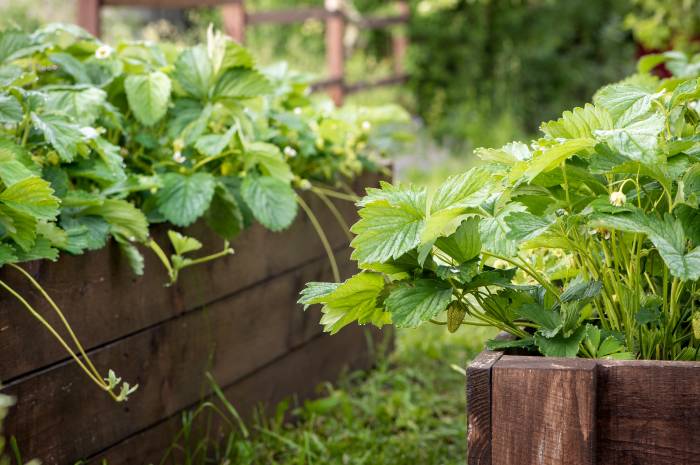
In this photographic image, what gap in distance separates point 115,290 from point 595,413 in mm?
878

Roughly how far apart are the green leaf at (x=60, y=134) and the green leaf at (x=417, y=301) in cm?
65

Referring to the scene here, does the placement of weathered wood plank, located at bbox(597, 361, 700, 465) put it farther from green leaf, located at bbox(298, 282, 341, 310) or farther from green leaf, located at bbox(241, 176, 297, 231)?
green leaf, located at bbox(241, 176, 297, 231)

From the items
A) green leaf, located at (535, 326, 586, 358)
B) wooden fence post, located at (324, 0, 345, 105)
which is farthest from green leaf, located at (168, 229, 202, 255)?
wooden fence post, located at (324, 0, 345, 105)

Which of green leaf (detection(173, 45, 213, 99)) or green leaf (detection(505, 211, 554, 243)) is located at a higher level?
green leaf (detection(173, 45, 213, 99))

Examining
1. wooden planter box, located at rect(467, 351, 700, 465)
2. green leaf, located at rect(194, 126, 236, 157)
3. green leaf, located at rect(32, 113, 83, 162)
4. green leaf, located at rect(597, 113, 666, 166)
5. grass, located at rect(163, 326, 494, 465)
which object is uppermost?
green leaf, located at rect(597, 113, 666, 166)

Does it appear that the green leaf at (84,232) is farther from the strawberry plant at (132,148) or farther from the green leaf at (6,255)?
the green leaf at (6,255)

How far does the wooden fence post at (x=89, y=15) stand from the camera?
12.6ft

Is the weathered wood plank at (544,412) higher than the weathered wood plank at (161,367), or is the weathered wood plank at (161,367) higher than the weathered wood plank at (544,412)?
the weathered wood plank at (544,412)

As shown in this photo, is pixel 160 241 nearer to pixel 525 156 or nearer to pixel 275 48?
pixel 525 156

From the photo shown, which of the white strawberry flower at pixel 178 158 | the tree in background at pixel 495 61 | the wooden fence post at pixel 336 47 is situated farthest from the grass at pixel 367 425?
the tree in background at pixel 495 61

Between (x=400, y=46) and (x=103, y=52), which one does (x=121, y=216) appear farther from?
(x=400, y=46)

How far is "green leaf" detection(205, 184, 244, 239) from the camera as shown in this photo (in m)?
1.75

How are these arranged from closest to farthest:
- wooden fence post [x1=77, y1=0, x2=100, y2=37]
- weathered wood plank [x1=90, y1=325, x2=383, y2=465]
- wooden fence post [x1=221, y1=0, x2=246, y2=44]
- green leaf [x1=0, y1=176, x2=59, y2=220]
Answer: green leaf [x1=0, y1=176, x2=59, y2=220]
weathered wood plank [x1=90, y1=325, x2=383, y2=465]
wooden fence post [x1=77, y1=0, x2=100, y2=37]
wooden fence post [x1=221, y1=0, x2=246, y2=44]

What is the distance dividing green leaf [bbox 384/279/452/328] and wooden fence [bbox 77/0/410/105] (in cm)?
308
